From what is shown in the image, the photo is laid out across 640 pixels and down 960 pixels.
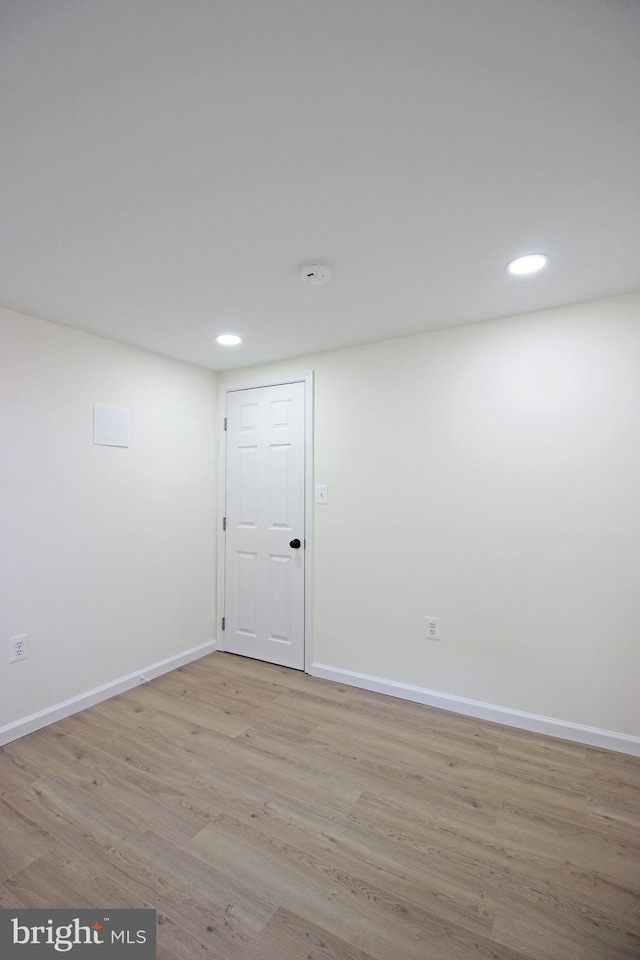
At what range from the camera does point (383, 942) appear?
128cm

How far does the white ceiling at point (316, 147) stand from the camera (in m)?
0.94

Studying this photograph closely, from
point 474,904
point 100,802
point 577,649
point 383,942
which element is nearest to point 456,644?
point 577,649

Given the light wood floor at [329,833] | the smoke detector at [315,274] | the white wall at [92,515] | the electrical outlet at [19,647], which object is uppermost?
the smoke detector at [315,274]

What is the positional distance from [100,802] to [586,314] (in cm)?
333

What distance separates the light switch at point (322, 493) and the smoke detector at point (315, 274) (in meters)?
1.46

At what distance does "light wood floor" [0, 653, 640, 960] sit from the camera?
4.33 feet

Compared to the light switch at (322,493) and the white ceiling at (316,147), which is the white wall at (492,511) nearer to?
the light switch at (322,493)

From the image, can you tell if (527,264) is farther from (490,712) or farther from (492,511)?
(490,712)

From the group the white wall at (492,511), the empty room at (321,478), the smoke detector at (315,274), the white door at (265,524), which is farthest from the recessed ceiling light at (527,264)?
the white door at (265,524)

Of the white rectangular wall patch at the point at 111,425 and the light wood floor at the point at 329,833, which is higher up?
the white rectangular wall patch at the point at 111,425

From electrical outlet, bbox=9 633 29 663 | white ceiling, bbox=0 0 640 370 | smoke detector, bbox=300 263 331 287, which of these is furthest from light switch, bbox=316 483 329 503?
electrical outlet, bbox=9 633 29 663

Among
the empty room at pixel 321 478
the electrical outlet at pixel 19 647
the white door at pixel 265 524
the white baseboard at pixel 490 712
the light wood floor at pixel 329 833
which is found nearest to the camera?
the empty room at pixel 321 478

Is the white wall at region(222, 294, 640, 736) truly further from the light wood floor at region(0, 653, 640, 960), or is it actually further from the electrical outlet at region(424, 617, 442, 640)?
the light wood floor at region(0, 653, 640, 960)

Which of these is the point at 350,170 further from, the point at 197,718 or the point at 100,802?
the point at 197,718
